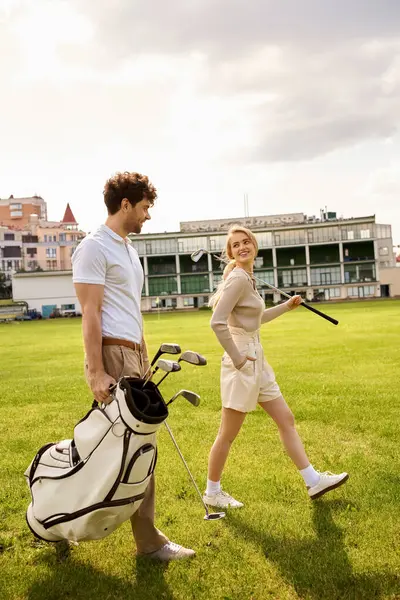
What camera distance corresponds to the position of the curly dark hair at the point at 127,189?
4.34m

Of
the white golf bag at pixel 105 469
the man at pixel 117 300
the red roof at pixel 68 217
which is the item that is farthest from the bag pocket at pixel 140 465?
the red roof at pixel 68 217

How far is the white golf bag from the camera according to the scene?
151 inches

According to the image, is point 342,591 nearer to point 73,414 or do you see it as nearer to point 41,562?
point 41,562

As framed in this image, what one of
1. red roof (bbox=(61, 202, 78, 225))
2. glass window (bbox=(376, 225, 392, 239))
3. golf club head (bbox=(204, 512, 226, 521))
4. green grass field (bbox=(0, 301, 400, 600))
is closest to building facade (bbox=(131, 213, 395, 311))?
glass window (bbox=(376, 225, 392, 239))

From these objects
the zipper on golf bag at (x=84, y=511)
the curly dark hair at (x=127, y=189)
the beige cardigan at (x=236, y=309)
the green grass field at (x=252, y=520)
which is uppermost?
the curly dark hair at (x=127, y=189)

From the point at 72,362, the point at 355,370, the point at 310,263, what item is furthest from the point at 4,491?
the point at 310,263

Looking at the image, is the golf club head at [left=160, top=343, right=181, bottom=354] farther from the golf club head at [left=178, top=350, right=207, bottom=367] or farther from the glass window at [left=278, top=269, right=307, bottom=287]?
the glass window at [left=278, top=269, right=307, bottom=287]

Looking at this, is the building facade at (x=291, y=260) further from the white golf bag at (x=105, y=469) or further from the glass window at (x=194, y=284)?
the white golf bag at (x=105, y=469)

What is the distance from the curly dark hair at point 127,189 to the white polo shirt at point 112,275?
0.67 feet

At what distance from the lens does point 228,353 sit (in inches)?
213

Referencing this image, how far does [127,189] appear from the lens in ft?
14.3

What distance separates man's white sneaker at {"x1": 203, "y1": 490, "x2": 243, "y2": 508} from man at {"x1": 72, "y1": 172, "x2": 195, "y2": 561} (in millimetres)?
1084

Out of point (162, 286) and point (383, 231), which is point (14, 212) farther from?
point (383, 231)

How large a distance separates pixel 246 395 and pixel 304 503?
114 centimetres
